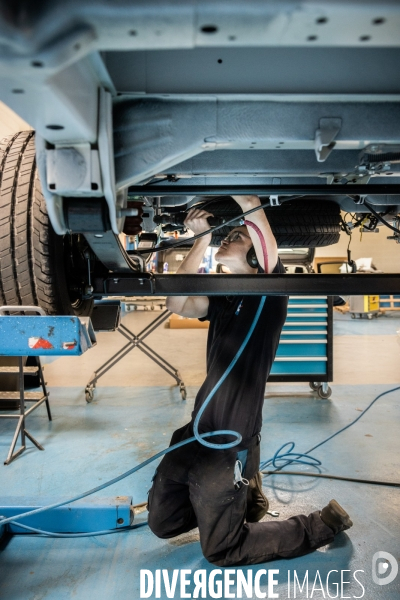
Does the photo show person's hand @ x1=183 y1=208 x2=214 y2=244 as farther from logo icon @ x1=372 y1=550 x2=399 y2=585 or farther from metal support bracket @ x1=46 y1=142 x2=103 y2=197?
logo icon @ x1=372 y1=550 x2=399 y2=585

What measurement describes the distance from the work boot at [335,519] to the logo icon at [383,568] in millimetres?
138

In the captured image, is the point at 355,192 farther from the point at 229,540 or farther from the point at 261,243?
the point at 229,540

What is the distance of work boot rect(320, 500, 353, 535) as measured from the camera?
1.56m

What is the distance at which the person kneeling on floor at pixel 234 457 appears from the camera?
1497 mm

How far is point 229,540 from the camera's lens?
1476 millimetres

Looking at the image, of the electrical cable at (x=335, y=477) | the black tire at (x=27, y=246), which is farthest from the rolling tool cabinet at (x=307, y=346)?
the black tire at (x=27, y=246)

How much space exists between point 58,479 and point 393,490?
5.53 ft

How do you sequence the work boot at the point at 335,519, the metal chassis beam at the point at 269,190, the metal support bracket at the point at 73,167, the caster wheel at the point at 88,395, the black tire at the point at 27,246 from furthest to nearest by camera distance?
the caster wheel at the point at 88,395, the work boot at the point at 335,519, the metal chassis beam at the point at 269,190, the black tire at the point at 27,246, the metal support bracket at the point at 73,167

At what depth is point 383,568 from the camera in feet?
4.79

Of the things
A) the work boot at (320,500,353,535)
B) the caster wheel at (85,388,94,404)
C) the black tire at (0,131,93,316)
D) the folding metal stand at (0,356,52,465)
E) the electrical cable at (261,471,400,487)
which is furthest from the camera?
the caster wheel at (85,388,94,404)

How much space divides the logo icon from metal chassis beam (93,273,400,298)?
100cm

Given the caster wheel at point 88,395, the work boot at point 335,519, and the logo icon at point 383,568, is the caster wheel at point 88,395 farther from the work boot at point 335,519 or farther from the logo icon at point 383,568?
the logo icon at point 383,568

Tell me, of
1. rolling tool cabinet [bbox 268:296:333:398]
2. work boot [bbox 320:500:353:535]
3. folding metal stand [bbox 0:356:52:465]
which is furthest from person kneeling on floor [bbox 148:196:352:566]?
rolling tool cabinet [bbox 268:296:333:398]

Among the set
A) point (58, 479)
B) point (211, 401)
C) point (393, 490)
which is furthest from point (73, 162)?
point (393, 490)
